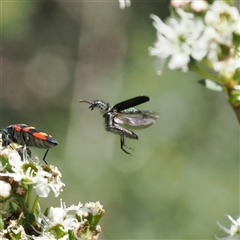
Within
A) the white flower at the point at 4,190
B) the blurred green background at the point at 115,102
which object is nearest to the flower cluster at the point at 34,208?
the white flower at the point at 4,190

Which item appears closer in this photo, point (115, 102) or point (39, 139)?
point (39, 139)

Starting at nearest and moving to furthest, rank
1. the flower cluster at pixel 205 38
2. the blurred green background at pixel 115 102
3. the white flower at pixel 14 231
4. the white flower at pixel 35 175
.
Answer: the flower cluster at pixel 205 38 < the white flower at pixel 14 231 < the white flower at pixel 35 175 < the blurred green background at pixel 115 102

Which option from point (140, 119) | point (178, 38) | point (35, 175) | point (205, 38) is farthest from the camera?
point (140, 119)

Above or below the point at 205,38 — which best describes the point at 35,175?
below

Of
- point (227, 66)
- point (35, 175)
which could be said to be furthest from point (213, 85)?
point (35, 175)

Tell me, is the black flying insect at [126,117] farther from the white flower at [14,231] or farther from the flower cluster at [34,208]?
the white flower at [14,231]

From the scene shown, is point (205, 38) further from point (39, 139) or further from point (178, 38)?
point (39, 139)

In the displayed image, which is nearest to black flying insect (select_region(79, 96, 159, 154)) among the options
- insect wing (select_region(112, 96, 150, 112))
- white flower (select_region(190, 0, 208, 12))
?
insect wing (select_region(112, 96, 150, 112))
